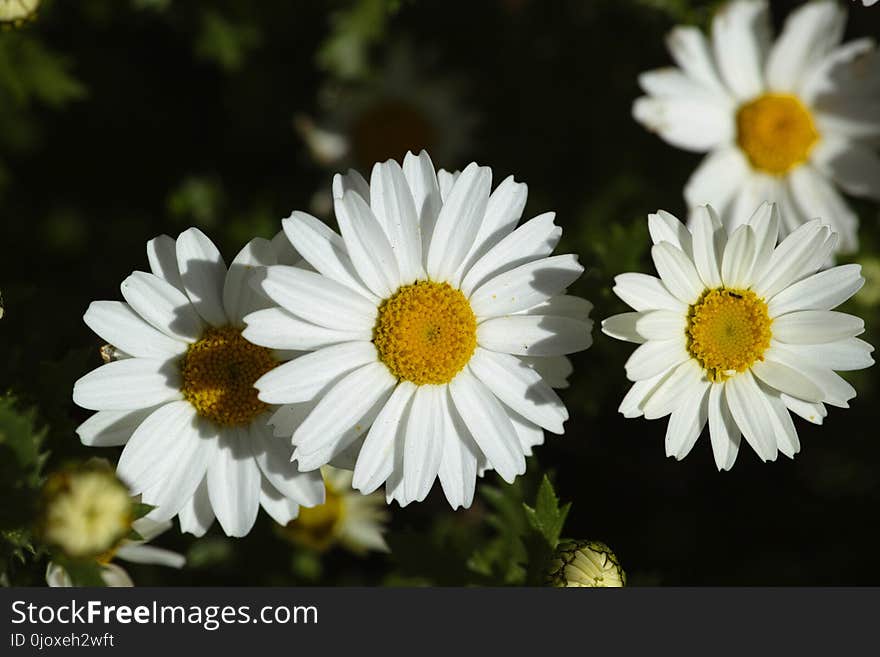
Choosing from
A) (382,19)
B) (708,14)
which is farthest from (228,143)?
(708,14)


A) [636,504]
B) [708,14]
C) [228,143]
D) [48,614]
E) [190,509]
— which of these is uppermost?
[228,143]

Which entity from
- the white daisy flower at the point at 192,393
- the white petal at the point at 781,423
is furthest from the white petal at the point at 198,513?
the white petal at the point at 781,423

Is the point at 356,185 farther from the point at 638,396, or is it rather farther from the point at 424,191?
the point at 638,396

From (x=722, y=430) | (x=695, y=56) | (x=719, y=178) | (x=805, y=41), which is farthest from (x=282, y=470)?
(x=805, y=41)

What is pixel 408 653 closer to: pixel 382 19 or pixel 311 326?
pixel 311 326

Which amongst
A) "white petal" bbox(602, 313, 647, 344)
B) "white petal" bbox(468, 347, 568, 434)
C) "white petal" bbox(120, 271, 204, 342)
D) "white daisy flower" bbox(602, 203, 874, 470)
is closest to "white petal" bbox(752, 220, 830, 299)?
"white daisy flower" bbox(602, 203, 874, 470)

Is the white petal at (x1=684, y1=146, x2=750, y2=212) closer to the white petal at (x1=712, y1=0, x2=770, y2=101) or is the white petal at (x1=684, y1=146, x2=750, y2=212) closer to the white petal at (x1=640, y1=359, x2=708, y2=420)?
the white petal at (x1=712, y1=0, x2=770, y2=101)
